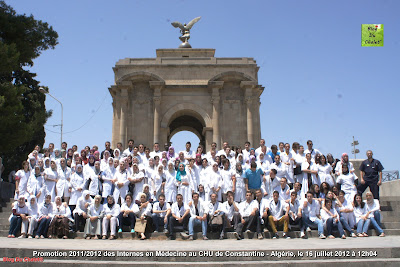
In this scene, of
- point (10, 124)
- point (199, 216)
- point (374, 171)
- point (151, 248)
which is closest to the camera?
point (151, 248)

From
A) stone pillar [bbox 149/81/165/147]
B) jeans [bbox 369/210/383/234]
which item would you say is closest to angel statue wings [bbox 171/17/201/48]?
stone pillar [bbox 149/81/165/147]

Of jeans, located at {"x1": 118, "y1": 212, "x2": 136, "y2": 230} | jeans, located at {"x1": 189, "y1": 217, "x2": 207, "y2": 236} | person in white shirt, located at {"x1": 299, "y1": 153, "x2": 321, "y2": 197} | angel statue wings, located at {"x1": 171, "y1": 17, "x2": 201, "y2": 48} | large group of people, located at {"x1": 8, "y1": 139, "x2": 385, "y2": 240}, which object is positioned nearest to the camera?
jeans, located at {"x1": 189, "y1": 217, "x2": 207, "y2": 236}

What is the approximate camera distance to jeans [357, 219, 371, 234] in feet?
36.7

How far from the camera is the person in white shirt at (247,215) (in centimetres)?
1095

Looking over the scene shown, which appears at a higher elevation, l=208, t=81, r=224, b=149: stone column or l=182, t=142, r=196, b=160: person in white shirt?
l=208, t=81, r=224, b=149: stone column

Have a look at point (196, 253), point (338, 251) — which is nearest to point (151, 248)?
point (196, 253)

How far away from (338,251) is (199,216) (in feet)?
13.9

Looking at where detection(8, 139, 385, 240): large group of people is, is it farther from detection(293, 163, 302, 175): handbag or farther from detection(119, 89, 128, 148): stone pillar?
detection(119, 89, 128, 148): stone pillar

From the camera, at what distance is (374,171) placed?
13.0 m

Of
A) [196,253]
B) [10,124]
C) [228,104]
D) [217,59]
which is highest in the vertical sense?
[217,59]

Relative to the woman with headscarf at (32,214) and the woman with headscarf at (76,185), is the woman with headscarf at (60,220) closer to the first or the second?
the woman with headscarf at (32,214)

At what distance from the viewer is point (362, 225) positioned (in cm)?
1131

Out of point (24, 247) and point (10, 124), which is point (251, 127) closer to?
point (10, 124)

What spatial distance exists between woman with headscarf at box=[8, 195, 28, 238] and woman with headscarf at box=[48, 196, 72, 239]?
900mm
